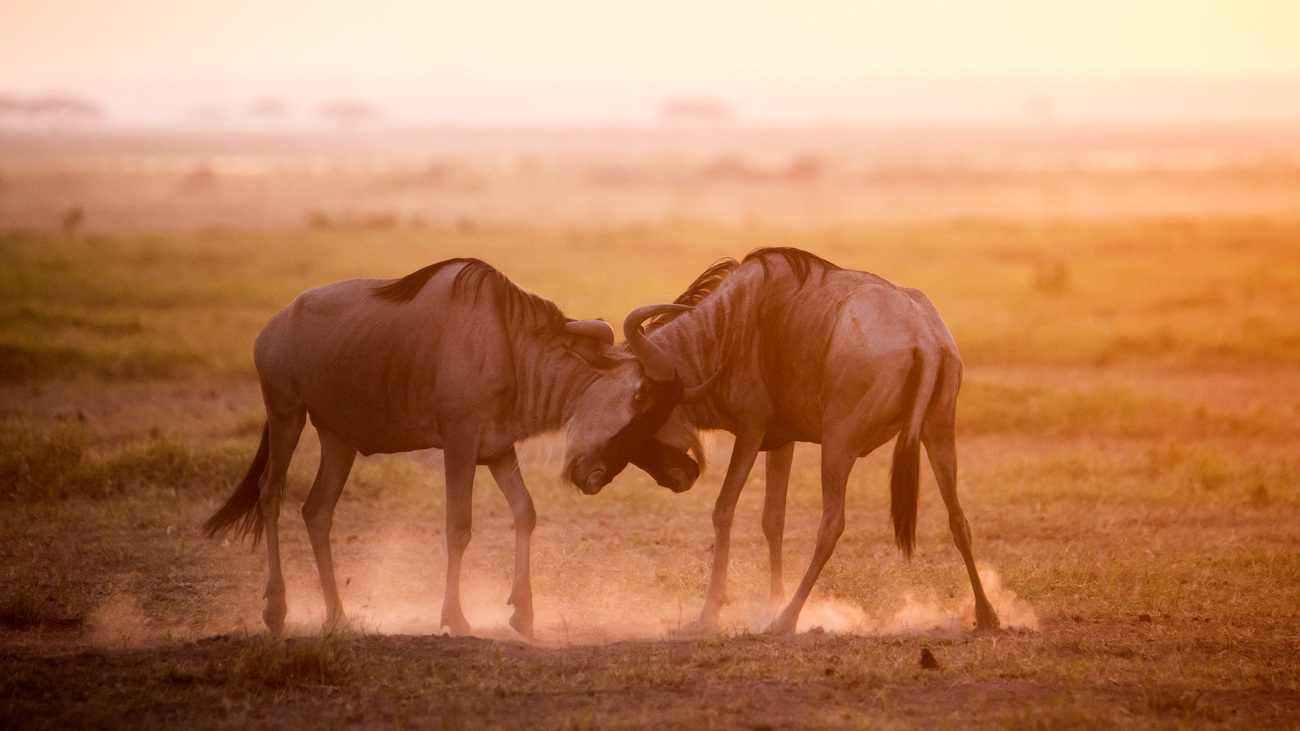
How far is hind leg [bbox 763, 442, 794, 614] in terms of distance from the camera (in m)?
6.61

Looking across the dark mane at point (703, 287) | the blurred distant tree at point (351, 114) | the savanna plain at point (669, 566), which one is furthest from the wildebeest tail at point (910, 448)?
the blurred distant tree at point (351, 114)

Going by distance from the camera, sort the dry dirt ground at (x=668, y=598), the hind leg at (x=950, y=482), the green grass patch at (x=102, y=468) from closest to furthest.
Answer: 1. the dry dirt ground at (x=668, y=598)
2. the hind leg at (x=950, y=482)
3. the green grass patch at (x=102, y=468)

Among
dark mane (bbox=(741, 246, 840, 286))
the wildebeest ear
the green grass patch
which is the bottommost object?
the green grass patch

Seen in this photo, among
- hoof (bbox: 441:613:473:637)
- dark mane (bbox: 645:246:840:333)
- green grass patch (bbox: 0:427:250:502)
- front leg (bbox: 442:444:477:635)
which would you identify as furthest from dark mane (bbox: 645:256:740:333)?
green grass patch (bbox: 0:427:250:502)

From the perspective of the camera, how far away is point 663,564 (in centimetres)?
729

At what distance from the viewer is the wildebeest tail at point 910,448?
568 cm

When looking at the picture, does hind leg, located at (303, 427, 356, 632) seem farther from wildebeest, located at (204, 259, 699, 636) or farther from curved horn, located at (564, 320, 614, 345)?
curved horn, located at (564, 320, 614, 345)

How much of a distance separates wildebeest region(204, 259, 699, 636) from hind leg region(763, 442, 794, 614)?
0.60 metres

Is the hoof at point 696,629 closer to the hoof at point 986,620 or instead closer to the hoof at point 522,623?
the hoof at point 522,623

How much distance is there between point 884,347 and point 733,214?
35.3 metres

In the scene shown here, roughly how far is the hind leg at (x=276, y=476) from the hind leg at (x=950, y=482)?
3.28 m

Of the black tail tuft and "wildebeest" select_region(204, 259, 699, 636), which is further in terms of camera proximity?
"wildebeest" select_region(204, 259, 699, 636)

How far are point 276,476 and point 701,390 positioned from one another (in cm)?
231

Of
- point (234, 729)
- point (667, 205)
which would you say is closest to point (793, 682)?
point (234, 729)
